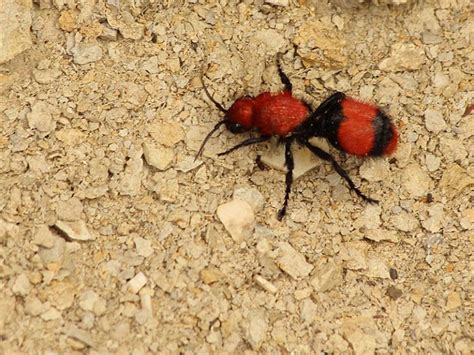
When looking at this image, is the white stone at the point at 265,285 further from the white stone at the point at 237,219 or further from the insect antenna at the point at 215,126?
the insect antenna at the point at 215,126

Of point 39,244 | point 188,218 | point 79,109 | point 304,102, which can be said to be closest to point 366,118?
point 304,102

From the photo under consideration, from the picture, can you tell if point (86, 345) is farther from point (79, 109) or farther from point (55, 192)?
point (79, 109)

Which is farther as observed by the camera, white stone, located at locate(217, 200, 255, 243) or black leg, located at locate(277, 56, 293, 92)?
black leg, located at locate(277, 56, 293, 92)

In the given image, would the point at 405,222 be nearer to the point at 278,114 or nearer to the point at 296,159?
the point at 296,159

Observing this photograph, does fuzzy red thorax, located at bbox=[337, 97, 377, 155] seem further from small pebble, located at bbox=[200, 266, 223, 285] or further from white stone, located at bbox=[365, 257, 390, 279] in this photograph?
small pebble, located at bbox=[200, 266, 223, 285]

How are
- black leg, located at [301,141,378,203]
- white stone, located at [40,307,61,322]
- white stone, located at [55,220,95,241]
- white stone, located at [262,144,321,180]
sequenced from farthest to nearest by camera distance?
white stone, located at [262,144,321,180]
black leg, located at [301,141,378,203]
white stone, located at [55,220,95,241]
white stone, located at [40,307,61,322]

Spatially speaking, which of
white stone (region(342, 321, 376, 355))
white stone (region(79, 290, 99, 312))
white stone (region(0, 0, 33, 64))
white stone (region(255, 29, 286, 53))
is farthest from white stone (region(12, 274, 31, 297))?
white stone (region(255, 29, 286, 53))

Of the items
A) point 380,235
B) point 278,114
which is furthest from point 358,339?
point 278,114
